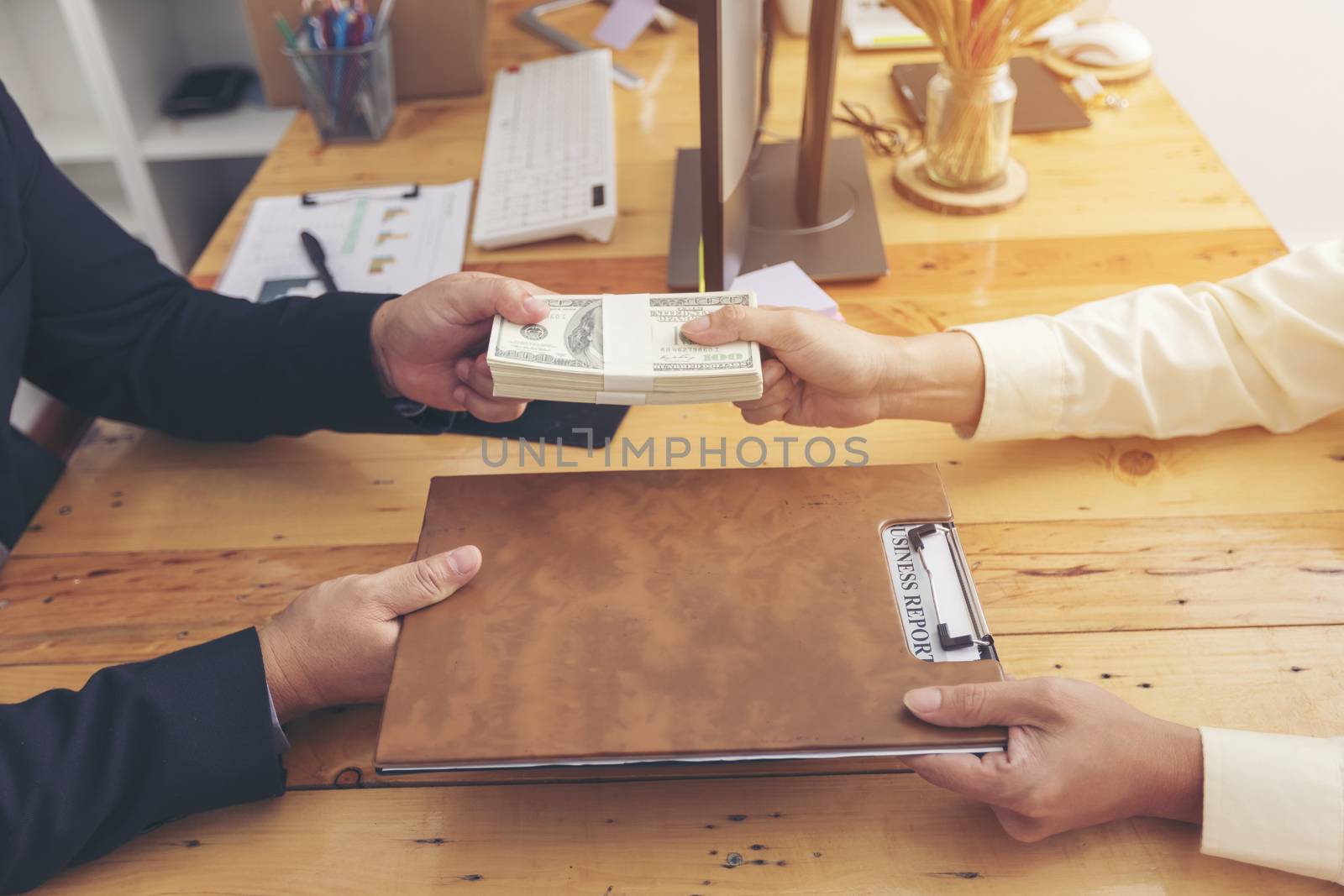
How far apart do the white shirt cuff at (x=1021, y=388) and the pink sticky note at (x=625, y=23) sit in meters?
0.99

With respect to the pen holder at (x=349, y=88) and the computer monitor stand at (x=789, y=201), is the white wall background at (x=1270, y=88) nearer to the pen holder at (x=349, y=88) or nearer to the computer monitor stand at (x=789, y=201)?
the computer monitor stand at (x=789, y=201)

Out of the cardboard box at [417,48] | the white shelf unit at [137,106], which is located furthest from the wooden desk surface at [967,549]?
the white shelf unit at [137,106]

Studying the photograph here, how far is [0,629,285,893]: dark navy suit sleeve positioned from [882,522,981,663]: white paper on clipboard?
47 centimetres

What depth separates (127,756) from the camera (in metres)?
0.70

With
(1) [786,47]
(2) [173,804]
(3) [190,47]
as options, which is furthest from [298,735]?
(3) [190,47]

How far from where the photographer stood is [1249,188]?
1.88 m

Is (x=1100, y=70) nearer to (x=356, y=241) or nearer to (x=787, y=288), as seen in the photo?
(x=787, y=288)

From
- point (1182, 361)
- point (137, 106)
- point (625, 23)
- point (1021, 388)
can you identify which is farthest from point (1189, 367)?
point (137, 106)

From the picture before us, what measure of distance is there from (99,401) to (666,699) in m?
0.73

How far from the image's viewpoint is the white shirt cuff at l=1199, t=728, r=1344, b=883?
656 mm

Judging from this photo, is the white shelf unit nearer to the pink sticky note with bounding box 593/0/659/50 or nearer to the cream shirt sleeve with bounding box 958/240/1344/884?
the pink sticky note with bounding box 593/0/659/50

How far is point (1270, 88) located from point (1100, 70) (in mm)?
476

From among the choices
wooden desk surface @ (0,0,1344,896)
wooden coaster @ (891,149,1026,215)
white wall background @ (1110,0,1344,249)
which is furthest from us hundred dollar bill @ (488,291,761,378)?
white wall background @ (1110,0,1344,249)

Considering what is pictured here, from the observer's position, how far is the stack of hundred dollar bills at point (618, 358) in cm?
84
